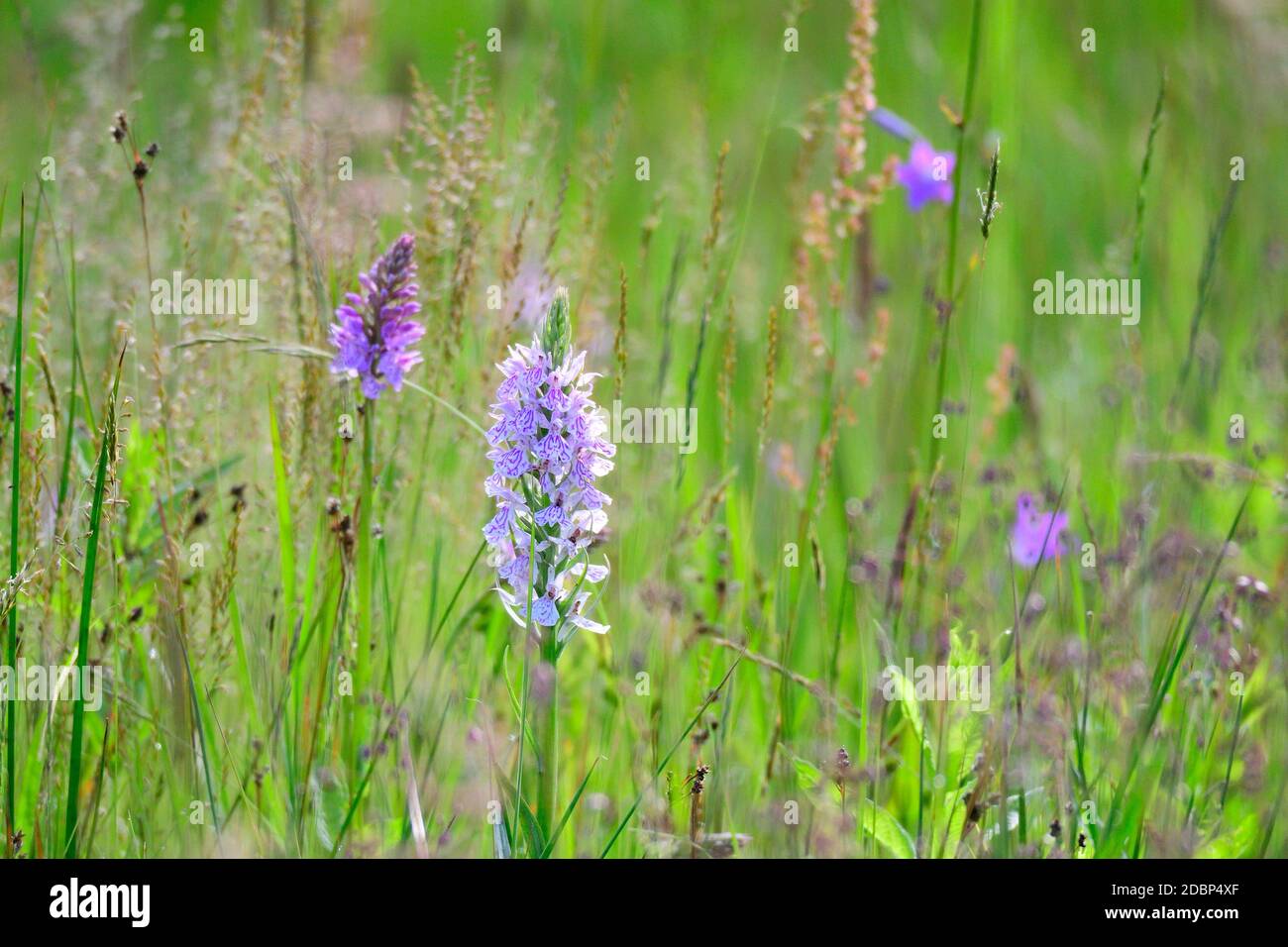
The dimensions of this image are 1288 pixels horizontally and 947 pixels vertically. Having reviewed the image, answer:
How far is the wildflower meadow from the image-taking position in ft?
6.75

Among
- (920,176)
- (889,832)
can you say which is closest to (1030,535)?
(920,176)

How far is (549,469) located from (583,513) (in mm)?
78

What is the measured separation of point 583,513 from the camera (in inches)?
72.5

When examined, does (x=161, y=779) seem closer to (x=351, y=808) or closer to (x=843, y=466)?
(x=351, y=808)

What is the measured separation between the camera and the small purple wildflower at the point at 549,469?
5.95 ft

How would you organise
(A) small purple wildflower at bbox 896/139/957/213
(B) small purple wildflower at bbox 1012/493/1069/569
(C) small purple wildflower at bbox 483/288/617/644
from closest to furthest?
(C) small purple wildflower at bbox 483/288/617/644, (B) small purple wildflower at bbox 1012/493/1069/569, (A) small purple wildflower at bbox 896/139/957/213

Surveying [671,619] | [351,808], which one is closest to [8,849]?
[351,808]

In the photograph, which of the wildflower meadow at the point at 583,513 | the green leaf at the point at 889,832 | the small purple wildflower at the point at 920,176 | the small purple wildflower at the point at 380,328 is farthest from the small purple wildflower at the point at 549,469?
the small purple wildflower at the point at 920,176

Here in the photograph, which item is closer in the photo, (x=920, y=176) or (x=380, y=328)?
(x=380, y=328)

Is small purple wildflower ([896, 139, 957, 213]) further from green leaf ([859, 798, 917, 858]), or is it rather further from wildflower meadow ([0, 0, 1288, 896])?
green leaf ([859, 798, 917, 858])

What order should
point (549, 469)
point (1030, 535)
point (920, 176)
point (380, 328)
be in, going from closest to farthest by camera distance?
point (549, 469)
point (380, 328)
point (1030, 535)
point (920, 176)

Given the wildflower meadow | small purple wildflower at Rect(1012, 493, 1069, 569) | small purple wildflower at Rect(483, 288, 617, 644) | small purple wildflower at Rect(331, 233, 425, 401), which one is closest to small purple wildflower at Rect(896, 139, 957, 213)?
the wildflower meadow

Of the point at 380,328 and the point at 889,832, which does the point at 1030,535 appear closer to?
the point at 889,832
